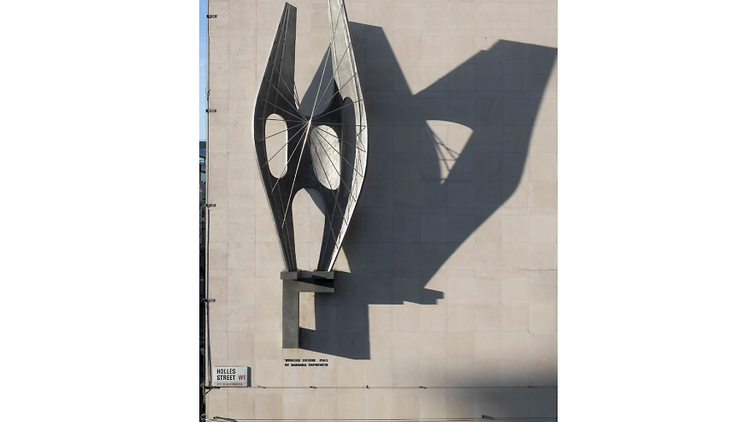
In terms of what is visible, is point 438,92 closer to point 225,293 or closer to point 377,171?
point 377,171

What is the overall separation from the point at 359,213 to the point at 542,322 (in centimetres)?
636

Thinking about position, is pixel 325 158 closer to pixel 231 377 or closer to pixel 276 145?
pixel 276 145

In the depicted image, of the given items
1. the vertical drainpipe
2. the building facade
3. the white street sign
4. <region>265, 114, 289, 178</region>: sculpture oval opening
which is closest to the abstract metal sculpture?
<region>265, 114, 289, 178</region>: sculpture oval opening

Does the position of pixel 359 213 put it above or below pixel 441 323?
above

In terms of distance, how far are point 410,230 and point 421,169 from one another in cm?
188

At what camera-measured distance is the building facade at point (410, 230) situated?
584 inches

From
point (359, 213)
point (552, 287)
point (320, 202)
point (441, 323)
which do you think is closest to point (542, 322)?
point (552, 287)

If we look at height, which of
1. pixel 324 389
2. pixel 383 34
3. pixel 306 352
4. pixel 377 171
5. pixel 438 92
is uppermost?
pixel 383 34

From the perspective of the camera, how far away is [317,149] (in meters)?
14.7

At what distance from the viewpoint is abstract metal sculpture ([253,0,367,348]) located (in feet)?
43.9

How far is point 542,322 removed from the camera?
1500 centimetres

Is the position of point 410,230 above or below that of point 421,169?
below

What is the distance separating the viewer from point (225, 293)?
1499 centimetres

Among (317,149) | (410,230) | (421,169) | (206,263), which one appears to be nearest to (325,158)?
(317,149)
